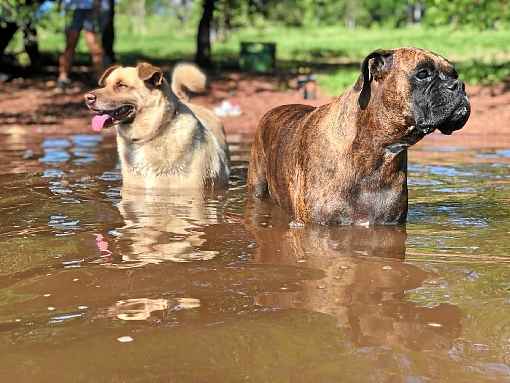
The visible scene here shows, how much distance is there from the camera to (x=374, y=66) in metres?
5.69

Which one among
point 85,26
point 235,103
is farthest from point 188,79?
point 85,26

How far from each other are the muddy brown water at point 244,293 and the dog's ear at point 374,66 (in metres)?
1.04

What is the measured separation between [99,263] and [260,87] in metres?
13.8

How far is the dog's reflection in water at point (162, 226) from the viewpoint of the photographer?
17.3ft

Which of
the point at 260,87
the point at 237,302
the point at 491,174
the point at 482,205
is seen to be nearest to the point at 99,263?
the point at 237,302

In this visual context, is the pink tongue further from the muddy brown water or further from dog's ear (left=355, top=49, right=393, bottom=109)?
dog's ear (left=355, top=49, right=393, bottom=109)

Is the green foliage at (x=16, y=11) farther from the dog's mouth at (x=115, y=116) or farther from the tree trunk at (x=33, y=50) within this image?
the dog's mouth at (x=115, y=116)

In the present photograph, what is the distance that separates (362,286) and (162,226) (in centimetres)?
227

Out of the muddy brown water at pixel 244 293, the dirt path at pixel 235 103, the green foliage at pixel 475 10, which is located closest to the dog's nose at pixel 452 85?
the muddy brown water at pixel 244 293

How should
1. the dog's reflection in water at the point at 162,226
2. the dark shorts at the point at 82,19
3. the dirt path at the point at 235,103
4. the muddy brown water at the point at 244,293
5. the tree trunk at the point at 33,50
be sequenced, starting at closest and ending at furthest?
the muddy brown water at the point at 244,293
the dog's reflection in water at the point at 162,226
the dirt path at the point at 235,103
the dark shorts at the point at 82,19
the tree trunk at the point at 33,50

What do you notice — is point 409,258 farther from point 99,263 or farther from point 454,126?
point 99,263

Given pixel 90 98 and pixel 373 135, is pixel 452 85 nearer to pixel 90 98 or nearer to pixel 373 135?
pixel 373 135

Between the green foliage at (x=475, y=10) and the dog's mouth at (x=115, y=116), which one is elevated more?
the green foliage at (x=475, y=10)

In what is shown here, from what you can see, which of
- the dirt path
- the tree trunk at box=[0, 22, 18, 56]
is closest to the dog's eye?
the dirt path
